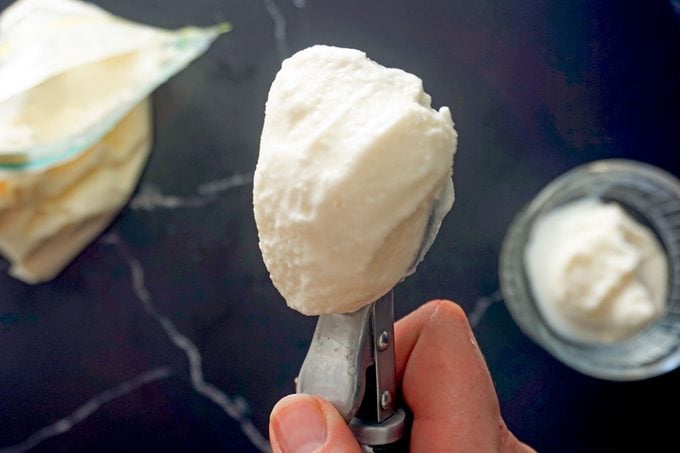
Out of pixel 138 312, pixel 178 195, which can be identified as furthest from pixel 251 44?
pixel 138 312

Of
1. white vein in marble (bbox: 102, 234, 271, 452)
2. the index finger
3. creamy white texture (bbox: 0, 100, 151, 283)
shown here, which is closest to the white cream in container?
creamy white texture (bbox: 0, 100, 151, 283)

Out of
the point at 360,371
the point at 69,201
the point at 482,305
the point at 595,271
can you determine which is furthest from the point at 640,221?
the point at 69,201

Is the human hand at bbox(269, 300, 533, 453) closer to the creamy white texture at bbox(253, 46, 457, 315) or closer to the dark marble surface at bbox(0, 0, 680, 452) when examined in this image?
the creamy white texture at bbox(253, 46, 457, 315)

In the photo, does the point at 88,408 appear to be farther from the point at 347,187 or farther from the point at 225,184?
the point at 347,187

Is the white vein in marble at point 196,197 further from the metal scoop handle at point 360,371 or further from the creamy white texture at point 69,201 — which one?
the metal scoop handle at point 360,371

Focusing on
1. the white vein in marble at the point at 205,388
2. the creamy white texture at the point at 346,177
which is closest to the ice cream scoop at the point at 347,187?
the creamy white texture at the point at 346,177

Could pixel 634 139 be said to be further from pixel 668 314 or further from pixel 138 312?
pixel 138 312
